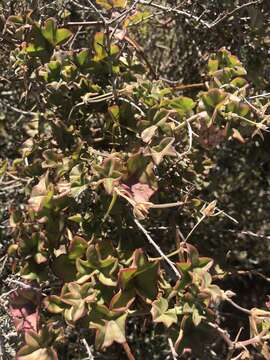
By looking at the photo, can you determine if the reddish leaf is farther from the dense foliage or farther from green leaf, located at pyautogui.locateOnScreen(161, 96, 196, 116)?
green leaf, located at pyautogui.locateOnScreen(161, 96, 196, 116)

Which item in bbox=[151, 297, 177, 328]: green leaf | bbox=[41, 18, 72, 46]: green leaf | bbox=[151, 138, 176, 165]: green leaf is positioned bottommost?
bbox=[151, 297, 177, 328]: green leaf

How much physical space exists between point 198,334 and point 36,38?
717mm

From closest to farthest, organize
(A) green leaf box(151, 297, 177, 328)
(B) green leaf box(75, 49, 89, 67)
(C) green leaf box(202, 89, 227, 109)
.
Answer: (A) green leaf box(151, 297, 177, 328)
(C) green leaf box(202, 89, 227, 109)
(B) green leaf box(75, 49, 89, 67)

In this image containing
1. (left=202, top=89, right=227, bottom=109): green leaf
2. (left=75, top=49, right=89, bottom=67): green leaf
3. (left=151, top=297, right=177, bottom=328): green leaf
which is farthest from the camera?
(left=75, top=49, right=89, bottom=67): green leaf

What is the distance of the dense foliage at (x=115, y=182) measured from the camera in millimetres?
1104

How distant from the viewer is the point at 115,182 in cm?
111

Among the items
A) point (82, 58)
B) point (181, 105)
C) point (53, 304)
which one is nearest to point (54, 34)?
point (82, 58)

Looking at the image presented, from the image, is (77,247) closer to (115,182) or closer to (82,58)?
(115,182)

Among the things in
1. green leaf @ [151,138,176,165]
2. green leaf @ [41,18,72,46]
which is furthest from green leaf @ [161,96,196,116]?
green leaf @ [41,18,72,46]

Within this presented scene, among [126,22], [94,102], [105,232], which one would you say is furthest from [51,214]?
[126,22]

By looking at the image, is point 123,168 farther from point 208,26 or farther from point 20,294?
point 208,26

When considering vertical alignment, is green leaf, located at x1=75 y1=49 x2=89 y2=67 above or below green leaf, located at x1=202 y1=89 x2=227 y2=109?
above

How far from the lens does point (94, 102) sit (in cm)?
133

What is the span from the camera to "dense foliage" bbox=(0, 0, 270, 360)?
1.10m
